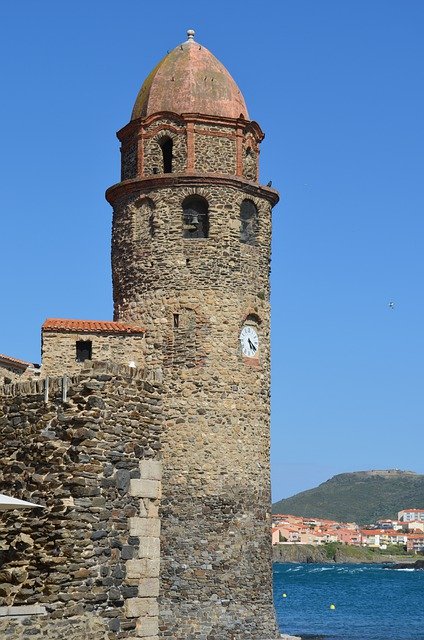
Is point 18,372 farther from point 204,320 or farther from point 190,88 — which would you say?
point 190,88

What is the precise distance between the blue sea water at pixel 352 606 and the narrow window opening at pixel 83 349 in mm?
20968

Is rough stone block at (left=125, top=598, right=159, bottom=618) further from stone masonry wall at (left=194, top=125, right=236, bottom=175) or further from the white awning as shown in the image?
stone masonry wall at (left=194, top=125, right=236, bottom=175)

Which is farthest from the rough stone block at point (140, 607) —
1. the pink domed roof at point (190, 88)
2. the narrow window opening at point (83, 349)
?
the pink domed roof at point (190, 88)

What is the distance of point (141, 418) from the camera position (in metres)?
13.4

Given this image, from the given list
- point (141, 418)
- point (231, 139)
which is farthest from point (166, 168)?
point (141, 418)

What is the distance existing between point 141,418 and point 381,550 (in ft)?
527

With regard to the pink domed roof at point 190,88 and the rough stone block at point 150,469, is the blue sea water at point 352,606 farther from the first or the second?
the rough stone block at point 150,469

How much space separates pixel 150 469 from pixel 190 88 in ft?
58.0

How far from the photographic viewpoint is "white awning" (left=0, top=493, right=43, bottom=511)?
1221 cm

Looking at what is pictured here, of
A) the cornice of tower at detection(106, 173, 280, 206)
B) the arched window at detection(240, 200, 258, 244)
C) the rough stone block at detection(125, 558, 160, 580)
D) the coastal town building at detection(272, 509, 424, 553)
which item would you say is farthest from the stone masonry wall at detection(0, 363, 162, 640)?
the coastal town building at detection(272, 509, 424, 553)

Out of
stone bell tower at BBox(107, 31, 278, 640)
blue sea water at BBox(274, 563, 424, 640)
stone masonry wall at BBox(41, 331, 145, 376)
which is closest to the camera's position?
stone bell tower at BBox(107, 31, 278, 640)

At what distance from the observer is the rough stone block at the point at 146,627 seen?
42.9 feet

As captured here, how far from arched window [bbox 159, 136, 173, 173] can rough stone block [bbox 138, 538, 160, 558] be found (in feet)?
55.5

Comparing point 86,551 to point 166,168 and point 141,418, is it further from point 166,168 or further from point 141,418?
point 166,168
